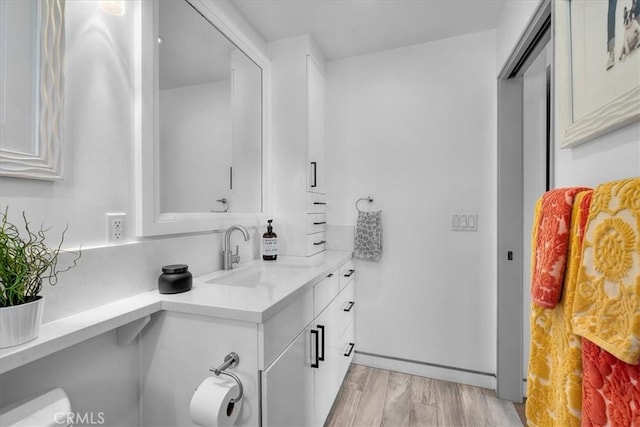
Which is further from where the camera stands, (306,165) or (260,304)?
(306,165)

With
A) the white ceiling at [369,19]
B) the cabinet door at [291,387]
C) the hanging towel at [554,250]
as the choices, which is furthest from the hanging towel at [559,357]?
the white ceiling at [369,19]

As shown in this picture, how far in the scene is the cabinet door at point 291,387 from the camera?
983 mm

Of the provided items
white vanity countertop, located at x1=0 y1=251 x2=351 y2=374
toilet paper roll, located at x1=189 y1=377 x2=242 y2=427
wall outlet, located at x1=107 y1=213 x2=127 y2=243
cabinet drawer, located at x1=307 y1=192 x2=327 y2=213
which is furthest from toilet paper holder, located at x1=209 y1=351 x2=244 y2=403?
cabinet drawer, located at x1=307 y1=192 x2=327 y2=213

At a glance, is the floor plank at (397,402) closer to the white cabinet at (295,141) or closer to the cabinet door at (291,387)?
the cabinet door at (291,387)

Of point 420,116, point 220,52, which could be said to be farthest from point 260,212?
point 420,116

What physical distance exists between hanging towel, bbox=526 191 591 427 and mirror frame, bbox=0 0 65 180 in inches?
57.9

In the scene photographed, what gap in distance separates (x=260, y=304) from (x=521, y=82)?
211 cm

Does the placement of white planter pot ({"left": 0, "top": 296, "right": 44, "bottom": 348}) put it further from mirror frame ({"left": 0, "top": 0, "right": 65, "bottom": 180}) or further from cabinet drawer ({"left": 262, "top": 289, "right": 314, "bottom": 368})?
cabinet drawer ({"left": 262, "top": 289, "right": 314, "bottom": 368})

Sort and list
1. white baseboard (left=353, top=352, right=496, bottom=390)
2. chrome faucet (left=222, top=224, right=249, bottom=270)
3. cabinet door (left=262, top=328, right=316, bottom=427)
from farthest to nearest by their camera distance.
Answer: white baseboard (left=353, top=352, right=496, bottom=390), chrome faucet (left=222, top=224, right=249, bottom=270), cabinet door (left=262, top=328, right=316, bottom=427)

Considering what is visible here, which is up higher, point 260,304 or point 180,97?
point 180,97

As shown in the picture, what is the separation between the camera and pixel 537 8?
1.23 m

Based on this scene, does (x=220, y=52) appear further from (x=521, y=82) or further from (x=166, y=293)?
(x=521, y=82)

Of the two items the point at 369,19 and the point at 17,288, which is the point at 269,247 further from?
the point at 369,19

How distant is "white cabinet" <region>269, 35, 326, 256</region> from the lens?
2066mm
